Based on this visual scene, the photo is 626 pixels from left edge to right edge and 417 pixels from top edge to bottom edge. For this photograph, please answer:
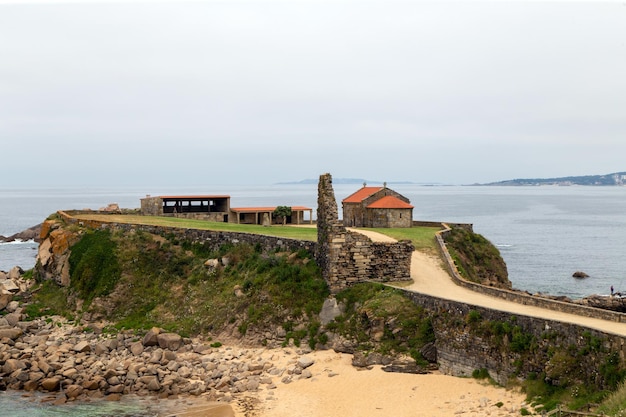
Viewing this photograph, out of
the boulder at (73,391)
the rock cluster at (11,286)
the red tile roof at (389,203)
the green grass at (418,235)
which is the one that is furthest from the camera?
the red tile roof at (389,203)

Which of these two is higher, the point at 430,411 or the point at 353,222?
the point at 353,222

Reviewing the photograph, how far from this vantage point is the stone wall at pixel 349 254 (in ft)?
104

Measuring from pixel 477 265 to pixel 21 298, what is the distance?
31797 millimetres

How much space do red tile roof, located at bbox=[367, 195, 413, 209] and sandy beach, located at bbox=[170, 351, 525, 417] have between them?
27538 millimetres

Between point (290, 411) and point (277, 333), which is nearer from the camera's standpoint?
point (290, 411)

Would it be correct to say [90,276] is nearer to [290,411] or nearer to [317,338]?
[317,338]

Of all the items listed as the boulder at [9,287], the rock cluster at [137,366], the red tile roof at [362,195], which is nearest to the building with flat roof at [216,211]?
the red tile roof at [362,195]

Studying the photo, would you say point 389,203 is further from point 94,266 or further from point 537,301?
point 537,301

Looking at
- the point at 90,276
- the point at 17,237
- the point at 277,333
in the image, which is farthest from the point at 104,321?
the point at 17,237

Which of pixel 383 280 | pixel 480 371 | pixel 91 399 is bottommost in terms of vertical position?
pixel 91 399

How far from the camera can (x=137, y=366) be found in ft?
95.8

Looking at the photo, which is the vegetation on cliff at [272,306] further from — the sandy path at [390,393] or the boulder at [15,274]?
the boulder at [15,274]

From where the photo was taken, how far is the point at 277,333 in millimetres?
31672

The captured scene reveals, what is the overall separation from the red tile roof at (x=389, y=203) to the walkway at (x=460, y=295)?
1094cm
